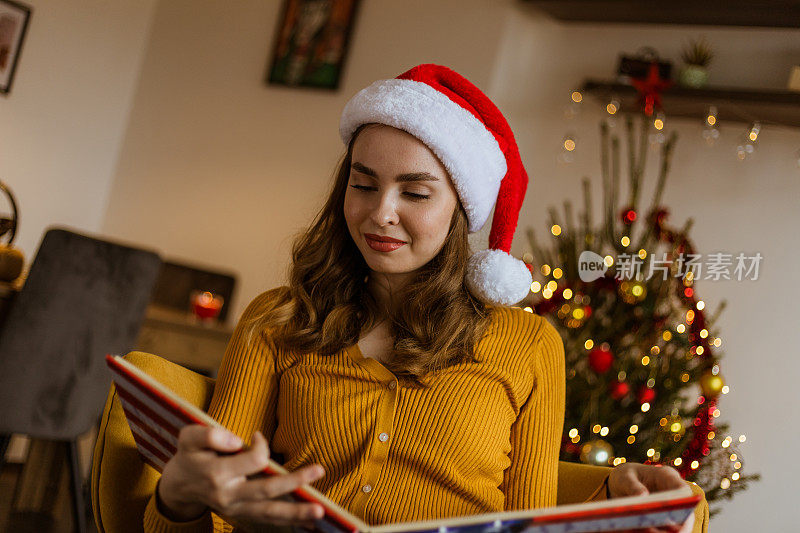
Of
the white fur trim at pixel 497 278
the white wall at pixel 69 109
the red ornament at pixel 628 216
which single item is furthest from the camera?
the white wall at pixel 69 109

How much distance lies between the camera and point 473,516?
31.8 inches

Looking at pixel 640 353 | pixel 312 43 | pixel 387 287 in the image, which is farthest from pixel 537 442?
pixel 312 43

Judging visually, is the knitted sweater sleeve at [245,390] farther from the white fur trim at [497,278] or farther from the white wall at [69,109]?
the white wall at [69,109]

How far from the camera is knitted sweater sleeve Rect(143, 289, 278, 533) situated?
1207 millimetres

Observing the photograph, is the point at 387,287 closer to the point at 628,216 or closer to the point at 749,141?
the point at 628,216

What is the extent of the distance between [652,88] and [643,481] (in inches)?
71.6

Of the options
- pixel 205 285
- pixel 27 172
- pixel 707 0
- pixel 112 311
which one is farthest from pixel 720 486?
pixel 27 172

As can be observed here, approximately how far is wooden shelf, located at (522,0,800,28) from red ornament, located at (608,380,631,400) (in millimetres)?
1191

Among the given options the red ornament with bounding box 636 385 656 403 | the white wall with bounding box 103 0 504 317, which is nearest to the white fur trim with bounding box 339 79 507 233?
the red ornament with bounding box 636 385 656 403

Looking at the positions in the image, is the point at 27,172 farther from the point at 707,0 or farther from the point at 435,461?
the point at 435,461

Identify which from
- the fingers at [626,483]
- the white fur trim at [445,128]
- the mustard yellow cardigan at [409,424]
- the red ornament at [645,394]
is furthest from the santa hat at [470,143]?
the red ornament at [645,394]

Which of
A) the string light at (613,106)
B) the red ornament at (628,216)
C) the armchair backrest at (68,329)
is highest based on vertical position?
the string light at (613,106)

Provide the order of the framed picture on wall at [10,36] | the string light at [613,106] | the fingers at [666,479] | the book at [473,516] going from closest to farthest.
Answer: the book at [473,516] → the fingers at [666,479] → the string light at [613,106] → the framed picture on wall at [10,36]

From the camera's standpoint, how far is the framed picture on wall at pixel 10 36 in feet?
11.5
